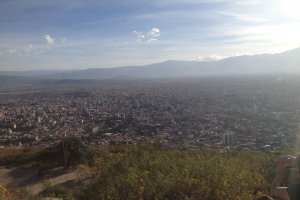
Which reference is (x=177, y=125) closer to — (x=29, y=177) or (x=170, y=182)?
A: (x=29, y=177)

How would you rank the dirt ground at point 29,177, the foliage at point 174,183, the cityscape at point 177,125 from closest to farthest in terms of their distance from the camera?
1. the foliage at point 174,183
2. the dirt ground at point 29,177
3. the cityscape at point 177,125

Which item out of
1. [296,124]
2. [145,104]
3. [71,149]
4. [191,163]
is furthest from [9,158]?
[145,104]

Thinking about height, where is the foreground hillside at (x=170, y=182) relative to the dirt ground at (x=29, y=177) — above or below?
above

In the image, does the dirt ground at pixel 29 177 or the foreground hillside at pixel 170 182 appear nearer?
the foreground hillside at pixel 170 182

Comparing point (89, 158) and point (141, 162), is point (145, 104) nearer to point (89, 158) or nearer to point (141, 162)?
point (89, 158)

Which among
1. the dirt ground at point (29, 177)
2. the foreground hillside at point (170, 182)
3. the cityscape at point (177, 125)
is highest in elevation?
the foreground hillside at point (170, 182)

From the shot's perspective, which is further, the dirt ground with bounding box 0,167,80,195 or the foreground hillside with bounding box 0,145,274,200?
the dirt ground with bounding box 0,167,80,195

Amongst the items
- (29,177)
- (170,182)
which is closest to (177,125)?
(29,177)

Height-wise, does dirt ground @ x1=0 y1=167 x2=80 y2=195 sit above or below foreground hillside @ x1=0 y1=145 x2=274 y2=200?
below

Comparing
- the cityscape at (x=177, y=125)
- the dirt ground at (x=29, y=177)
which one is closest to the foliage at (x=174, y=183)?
the dirt ground at (x=29, y=177)

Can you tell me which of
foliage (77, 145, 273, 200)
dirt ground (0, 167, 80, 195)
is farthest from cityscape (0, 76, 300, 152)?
foliage (77, 145, 273, 200)

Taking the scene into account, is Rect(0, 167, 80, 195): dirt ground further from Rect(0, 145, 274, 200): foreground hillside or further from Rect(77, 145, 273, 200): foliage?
Rect(77, 145, 273, 200): foliage

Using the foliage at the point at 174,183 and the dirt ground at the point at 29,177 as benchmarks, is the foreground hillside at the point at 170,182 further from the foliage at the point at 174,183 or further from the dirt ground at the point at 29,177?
the dirt ground at the point at 29,177
